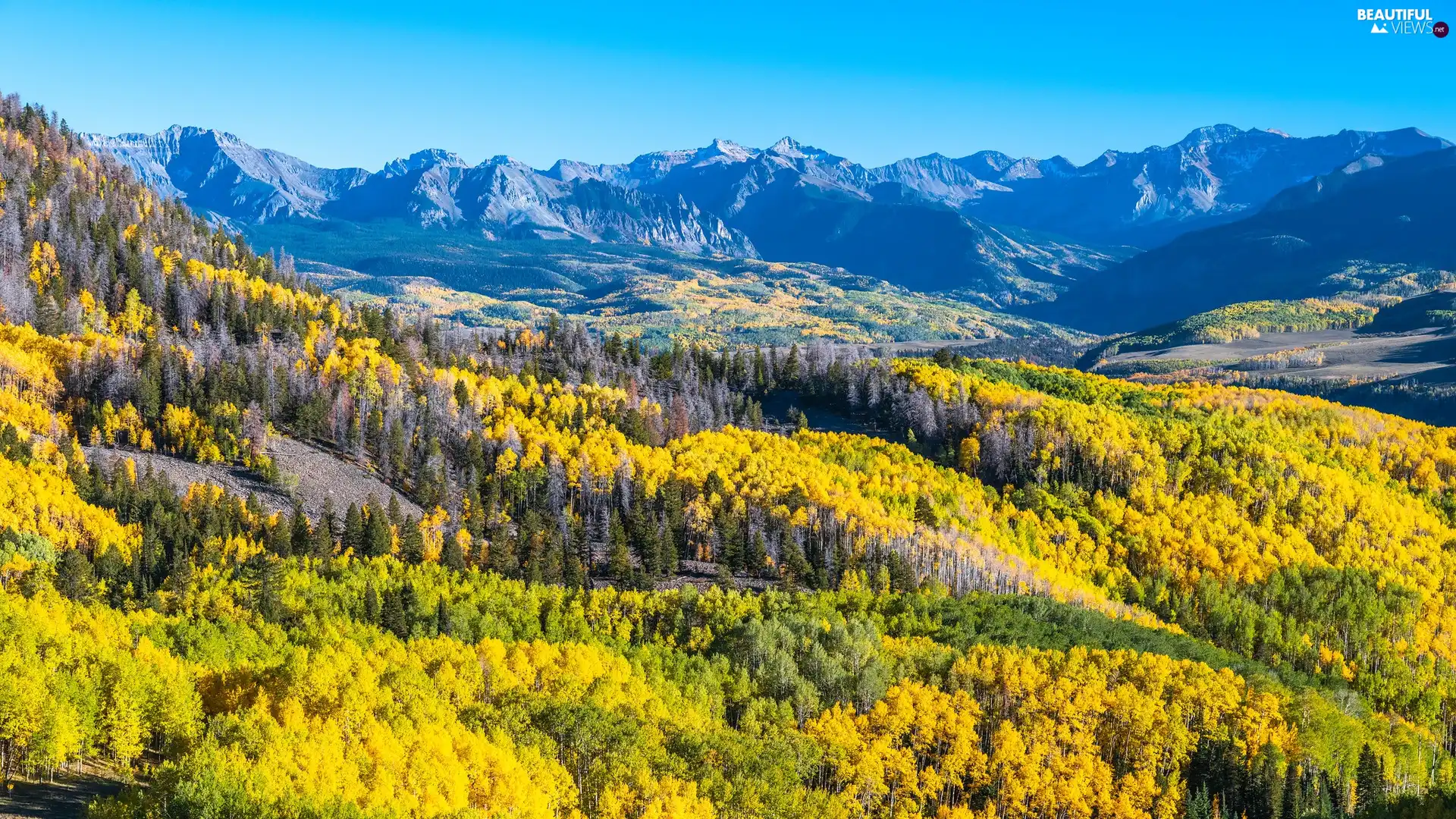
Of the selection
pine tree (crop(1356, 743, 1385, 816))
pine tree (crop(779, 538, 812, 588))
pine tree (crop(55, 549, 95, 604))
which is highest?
pine tree (crop(55, 549, 95, 604))

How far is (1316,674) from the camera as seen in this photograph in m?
170

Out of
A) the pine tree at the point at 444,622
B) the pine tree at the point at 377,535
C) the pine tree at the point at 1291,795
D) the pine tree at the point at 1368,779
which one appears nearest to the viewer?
the pine tree at the point at 1291,795

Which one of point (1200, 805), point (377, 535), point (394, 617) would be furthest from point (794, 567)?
point (1200, 805)

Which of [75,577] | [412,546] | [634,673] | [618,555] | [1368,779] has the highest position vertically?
[75,577]

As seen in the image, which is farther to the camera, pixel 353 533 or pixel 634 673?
pixel 353 533

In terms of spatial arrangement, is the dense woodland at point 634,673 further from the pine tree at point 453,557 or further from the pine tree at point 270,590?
the pine tree at point 453,557

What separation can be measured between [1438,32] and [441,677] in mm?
172034

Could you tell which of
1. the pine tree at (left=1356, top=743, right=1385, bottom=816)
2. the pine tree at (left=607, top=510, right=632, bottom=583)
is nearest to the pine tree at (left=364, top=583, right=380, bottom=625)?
the pine tree at (left=607, top=510, right=632, bottom=583)

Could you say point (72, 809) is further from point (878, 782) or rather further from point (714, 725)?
point (878, 782)

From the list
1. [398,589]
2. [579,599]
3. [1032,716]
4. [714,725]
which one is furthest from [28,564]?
[1032,716]

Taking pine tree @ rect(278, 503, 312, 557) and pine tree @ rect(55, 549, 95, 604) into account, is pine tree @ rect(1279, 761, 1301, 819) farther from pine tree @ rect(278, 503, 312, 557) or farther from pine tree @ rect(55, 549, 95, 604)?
pine tree @ rect(55, 549, 95, 604)

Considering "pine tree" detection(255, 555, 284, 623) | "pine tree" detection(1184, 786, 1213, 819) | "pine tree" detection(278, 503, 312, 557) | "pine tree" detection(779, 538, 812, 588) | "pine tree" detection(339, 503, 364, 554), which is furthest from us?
"pine tree" detection(779, 538, 812, 588)

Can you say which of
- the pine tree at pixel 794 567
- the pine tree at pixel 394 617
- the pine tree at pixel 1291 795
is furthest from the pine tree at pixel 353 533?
the pine tree at pixel 1291 795

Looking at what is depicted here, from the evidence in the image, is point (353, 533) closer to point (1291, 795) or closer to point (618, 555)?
point (618, 555)
